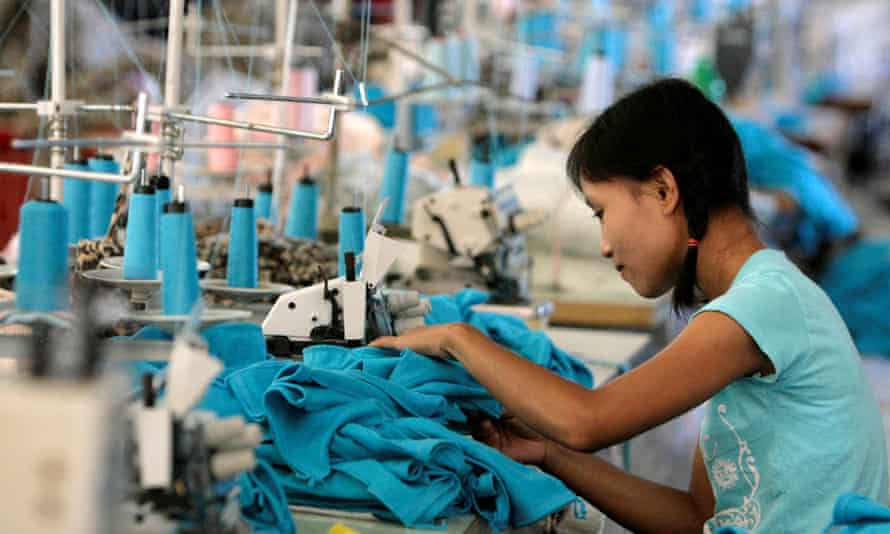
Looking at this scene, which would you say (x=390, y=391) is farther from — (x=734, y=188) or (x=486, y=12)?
A: (x=486, y=12)

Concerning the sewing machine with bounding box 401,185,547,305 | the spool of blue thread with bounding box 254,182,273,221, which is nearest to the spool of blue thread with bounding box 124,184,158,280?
the spool of blue thread with bounding box 254,182,273,221

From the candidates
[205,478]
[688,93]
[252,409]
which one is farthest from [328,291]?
[205,478]

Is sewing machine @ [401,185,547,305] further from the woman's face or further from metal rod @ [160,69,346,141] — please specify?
the woman's face

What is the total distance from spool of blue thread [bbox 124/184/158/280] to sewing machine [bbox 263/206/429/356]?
234 millimetres

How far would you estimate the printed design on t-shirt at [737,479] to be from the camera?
189 centimetres

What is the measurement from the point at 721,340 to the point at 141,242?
928mm

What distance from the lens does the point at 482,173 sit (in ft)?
12.5

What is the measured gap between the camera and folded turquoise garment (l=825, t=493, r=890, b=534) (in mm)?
1508

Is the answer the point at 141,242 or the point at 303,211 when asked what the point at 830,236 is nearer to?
the point at 303,211

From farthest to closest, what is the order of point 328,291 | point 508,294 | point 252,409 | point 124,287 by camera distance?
1. point 508,294
2. point 328,291
3. point 124,287
4. point 252,409

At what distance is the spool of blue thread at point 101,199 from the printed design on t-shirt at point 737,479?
1261mm

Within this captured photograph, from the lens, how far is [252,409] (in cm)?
168

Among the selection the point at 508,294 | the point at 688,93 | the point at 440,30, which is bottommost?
the point at 508,294

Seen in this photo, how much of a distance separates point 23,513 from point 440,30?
4978 millimetres
